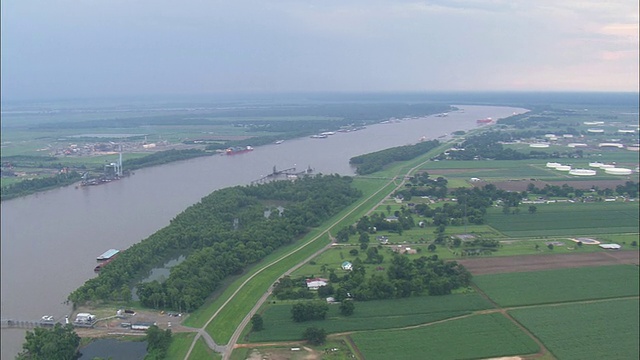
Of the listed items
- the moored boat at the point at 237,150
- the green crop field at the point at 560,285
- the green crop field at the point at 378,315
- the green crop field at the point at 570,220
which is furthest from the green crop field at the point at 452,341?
the moored boat at the point at 237,150

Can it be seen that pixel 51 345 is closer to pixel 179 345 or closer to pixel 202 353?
pixel 179 345

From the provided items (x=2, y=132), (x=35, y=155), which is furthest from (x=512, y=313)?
(x=2, y=132)

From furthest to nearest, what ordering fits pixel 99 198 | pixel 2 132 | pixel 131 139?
pixel 2 132 → pixel 131 139 → pixel 99 198

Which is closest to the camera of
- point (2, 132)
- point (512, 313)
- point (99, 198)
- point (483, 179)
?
point (512, 313)

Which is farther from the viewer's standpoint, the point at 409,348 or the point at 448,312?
Answer: the point at 448,312

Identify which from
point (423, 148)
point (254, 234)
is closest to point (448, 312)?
point (254, 234)

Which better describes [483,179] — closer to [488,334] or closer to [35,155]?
[488,334]

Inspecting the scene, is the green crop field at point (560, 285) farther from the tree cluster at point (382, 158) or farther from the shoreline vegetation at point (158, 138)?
the shoreline vegetation at point (158, 138)
